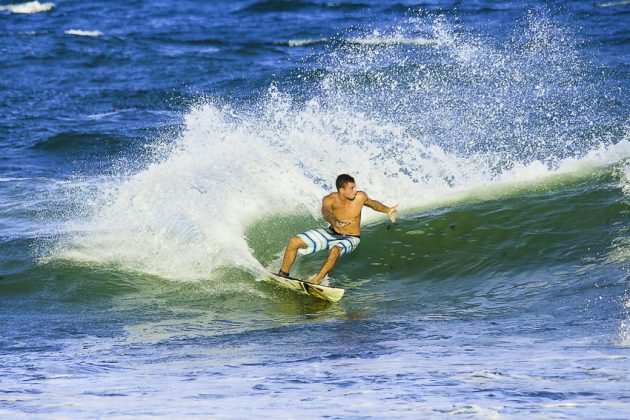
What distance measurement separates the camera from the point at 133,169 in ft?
58.9

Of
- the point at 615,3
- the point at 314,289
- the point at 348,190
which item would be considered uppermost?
the point at 615,3

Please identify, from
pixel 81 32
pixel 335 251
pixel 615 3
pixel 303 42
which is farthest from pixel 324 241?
pixel 81 32

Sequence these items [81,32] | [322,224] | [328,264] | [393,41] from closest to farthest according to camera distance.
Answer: [328,264] < [322,224] < [393,41] < [81,32]

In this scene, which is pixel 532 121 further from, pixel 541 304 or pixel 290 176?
pixel 541 304

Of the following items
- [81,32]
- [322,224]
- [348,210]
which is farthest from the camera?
[81,32]

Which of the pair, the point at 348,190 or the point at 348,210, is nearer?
the point at 348,190

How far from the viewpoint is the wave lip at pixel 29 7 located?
38469 mm

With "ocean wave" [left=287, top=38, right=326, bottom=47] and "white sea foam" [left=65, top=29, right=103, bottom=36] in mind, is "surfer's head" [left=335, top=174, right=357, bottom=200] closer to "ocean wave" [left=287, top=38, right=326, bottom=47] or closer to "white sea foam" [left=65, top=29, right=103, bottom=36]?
"ocean wave" [left=287, top=38, right=326, bottom=47]

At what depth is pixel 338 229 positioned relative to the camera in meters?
10.4

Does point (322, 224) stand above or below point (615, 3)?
below

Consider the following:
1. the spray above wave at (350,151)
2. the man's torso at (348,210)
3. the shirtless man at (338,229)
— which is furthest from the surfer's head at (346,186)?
the spray above wave at (350,151)

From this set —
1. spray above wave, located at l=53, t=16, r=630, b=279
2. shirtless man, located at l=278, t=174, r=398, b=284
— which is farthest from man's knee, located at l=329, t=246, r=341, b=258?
spray above wave, located at l=53, t=16, r=630, b=279

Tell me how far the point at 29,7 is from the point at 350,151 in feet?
93.6

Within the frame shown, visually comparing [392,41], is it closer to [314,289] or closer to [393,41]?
[393,41]
